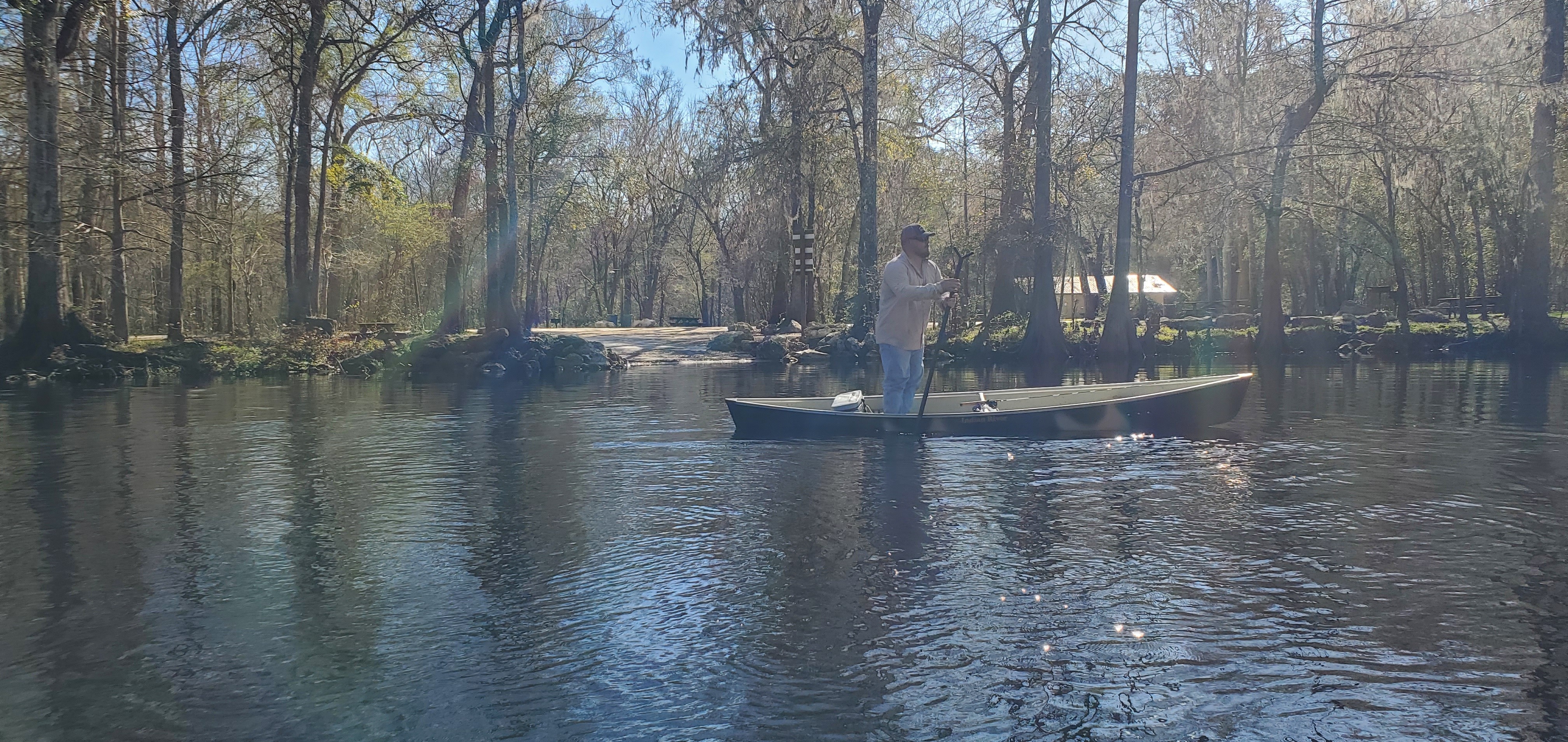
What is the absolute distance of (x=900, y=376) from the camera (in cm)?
1211

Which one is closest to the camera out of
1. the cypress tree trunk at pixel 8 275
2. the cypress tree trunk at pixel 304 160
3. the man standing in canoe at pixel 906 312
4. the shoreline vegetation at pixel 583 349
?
the man standing in canoe at pixel 906 312

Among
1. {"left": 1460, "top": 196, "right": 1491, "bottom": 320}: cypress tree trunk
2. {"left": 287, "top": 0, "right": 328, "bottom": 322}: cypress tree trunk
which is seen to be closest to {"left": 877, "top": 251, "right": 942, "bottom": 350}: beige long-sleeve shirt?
{"left": 287, "top": 0, "right": 328, "bottom": 322}: cypress tree trunk

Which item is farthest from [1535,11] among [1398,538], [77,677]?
[77,677]

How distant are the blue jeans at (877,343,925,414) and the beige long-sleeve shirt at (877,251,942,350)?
4.6 inches

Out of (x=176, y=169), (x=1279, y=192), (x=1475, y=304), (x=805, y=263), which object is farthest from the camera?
(x=1475, y=304)

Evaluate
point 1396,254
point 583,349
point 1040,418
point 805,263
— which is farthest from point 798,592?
point 1396,254

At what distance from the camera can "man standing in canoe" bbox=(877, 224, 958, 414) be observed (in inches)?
445

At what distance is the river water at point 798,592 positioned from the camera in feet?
13.8

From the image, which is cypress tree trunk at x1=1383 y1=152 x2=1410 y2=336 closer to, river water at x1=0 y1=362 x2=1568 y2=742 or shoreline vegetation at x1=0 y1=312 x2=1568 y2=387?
shoreline vegetation at x1=0 y1=312 x2=1568 y2=387

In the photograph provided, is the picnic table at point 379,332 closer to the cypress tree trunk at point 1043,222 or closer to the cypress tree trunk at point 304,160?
the cypress tree trunk at point 304,160

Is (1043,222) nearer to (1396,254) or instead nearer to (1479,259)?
(1396,254)

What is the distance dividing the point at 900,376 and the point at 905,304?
946 millimetres

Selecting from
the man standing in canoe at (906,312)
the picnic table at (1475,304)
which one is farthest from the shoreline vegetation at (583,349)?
the man standing in canoe at (906,312)

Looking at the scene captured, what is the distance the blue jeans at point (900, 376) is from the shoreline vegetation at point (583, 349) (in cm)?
1324
